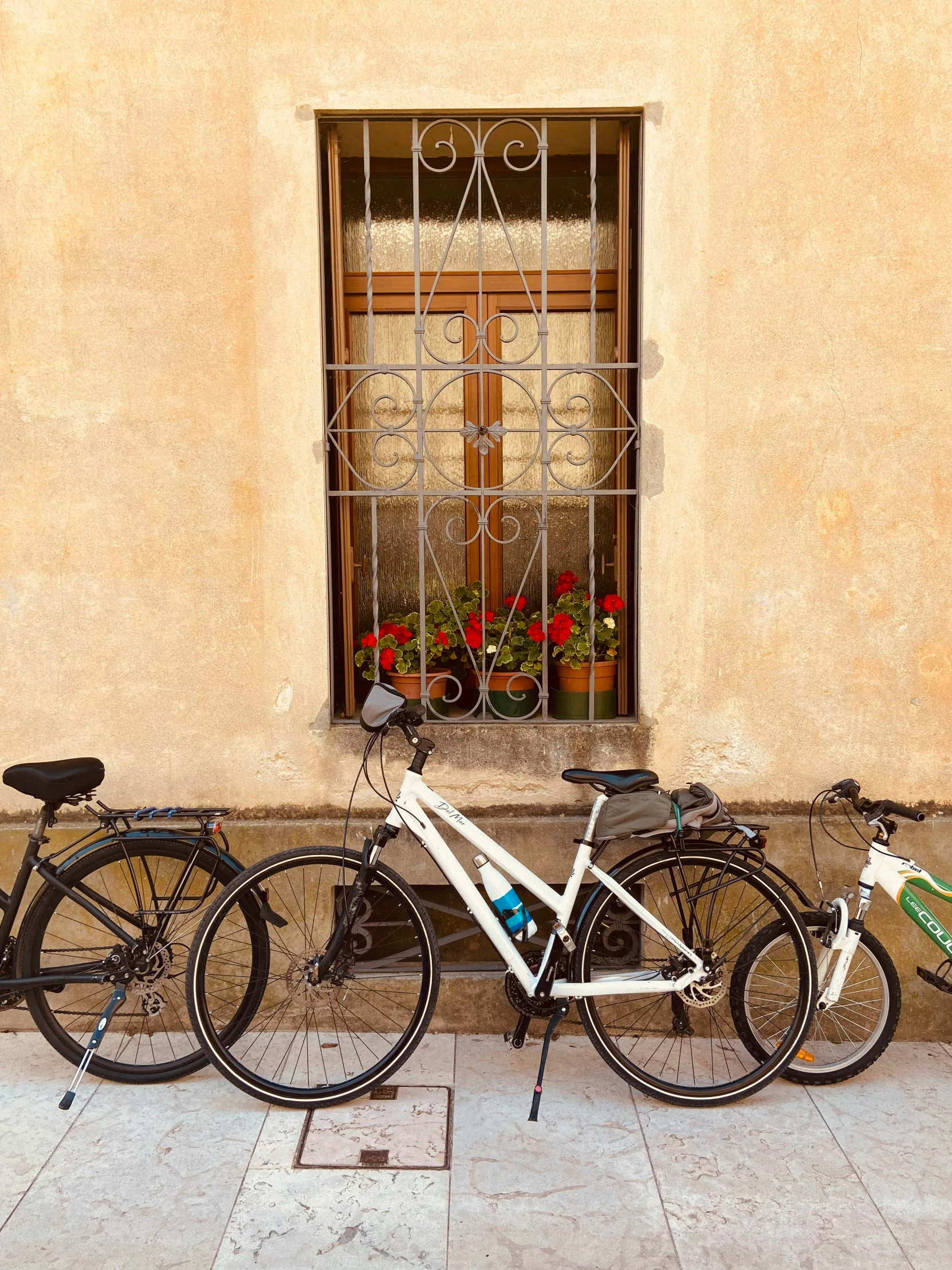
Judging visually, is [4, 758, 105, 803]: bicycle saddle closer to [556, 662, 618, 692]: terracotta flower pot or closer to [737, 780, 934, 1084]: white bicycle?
[556, 662, 618, 692]: terracotta flower pot

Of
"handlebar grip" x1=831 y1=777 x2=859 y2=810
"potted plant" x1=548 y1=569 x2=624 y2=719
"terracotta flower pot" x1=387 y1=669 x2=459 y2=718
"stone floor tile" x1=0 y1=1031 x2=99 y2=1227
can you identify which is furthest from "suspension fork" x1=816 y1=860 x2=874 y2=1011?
"stone floor tile" x1=0 y1=1031 x2=99 y2=1227

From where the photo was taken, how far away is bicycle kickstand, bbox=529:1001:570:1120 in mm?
3359

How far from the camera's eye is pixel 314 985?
11.4 feet

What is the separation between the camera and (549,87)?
3771mm

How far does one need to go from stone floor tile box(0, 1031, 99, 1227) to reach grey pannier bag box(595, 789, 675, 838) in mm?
2059

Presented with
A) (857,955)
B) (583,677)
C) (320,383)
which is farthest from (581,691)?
(320,383)

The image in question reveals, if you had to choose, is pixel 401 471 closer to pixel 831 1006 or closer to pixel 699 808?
pixel 699 808

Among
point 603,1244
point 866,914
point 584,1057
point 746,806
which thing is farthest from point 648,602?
point 603,1244

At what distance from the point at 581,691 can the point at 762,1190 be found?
6.09ft

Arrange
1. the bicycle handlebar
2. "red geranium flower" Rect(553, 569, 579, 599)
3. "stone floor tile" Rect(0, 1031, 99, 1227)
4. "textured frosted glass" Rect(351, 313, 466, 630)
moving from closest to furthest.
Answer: "stone floor tile" Rect(0, 1031, 99, 1227), the bicycle handlebar, "red geranium flower" Rect(553, 569, 579, 599), "textured frosted glass" Rect(351, 313, 466, 630)

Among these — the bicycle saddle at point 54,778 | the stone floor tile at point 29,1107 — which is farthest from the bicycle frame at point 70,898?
the stone floor tile at point 29,1107

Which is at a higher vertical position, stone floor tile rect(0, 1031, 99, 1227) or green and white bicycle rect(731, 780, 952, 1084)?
green and white bicycle rect(731, 780, 952, 1084)

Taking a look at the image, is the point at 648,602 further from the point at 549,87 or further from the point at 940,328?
the point at 549,87

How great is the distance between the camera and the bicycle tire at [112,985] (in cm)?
365
